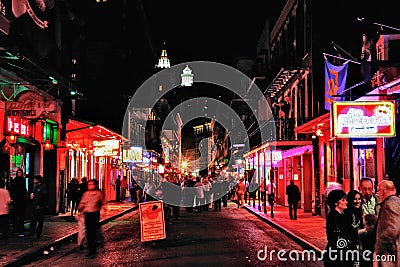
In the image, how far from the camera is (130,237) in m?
20.1

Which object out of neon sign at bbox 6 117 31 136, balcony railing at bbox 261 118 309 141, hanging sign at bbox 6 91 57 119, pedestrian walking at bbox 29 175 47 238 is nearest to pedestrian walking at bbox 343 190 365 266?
pedestrian walking at bbox 29 175 47 238

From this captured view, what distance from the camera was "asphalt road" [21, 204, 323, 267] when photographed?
13906 millimetres

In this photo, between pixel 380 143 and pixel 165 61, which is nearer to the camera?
pixel 380 143

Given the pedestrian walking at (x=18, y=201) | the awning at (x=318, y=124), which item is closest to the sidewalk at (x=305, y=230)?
the awning at (x=318, y=124)

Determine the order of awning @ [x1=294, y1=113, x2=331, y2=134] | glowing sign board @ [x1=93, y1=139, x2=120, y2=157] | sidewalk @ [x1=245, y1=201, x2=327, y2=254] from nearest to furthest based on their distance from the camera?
sidewalk @ [x1=245, y1=201, x2=327, y2=254]
awning @ [x1=294, y1=113, x2=331, y2=134]
glowing sign board @ [x1=93, y1=139, x2=120, y2=157]

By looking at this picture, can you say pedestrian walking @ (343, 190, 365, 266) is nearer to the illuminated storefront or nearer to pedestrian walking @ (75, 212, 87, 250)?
pedestrian walking @ (75, 212, 87, 250)

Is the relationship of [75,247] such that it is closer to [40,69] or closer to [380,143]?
[40,69]

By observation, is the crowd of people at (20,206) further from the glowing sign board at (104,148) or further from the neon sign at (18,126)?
the glowing sign board at (104,148)

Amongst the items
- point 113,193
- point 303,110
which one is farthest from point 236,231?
point 113,193

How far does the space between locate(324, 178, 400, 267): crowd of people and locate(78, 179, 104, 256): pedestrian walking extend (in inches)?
311

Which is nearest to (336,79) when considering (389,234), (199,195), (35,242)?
(35,242)

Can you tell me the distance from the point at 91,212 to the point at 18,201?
505 cm

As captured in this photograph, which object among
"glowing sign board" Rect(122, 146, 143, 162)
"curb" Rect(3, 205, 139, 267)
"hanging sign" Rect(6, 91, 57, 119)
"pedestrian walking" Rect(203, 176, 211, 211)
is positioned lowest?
"curb" Rect(3, 205, 139, 267)

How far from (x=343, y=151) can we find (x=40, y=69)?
12.1 meters
